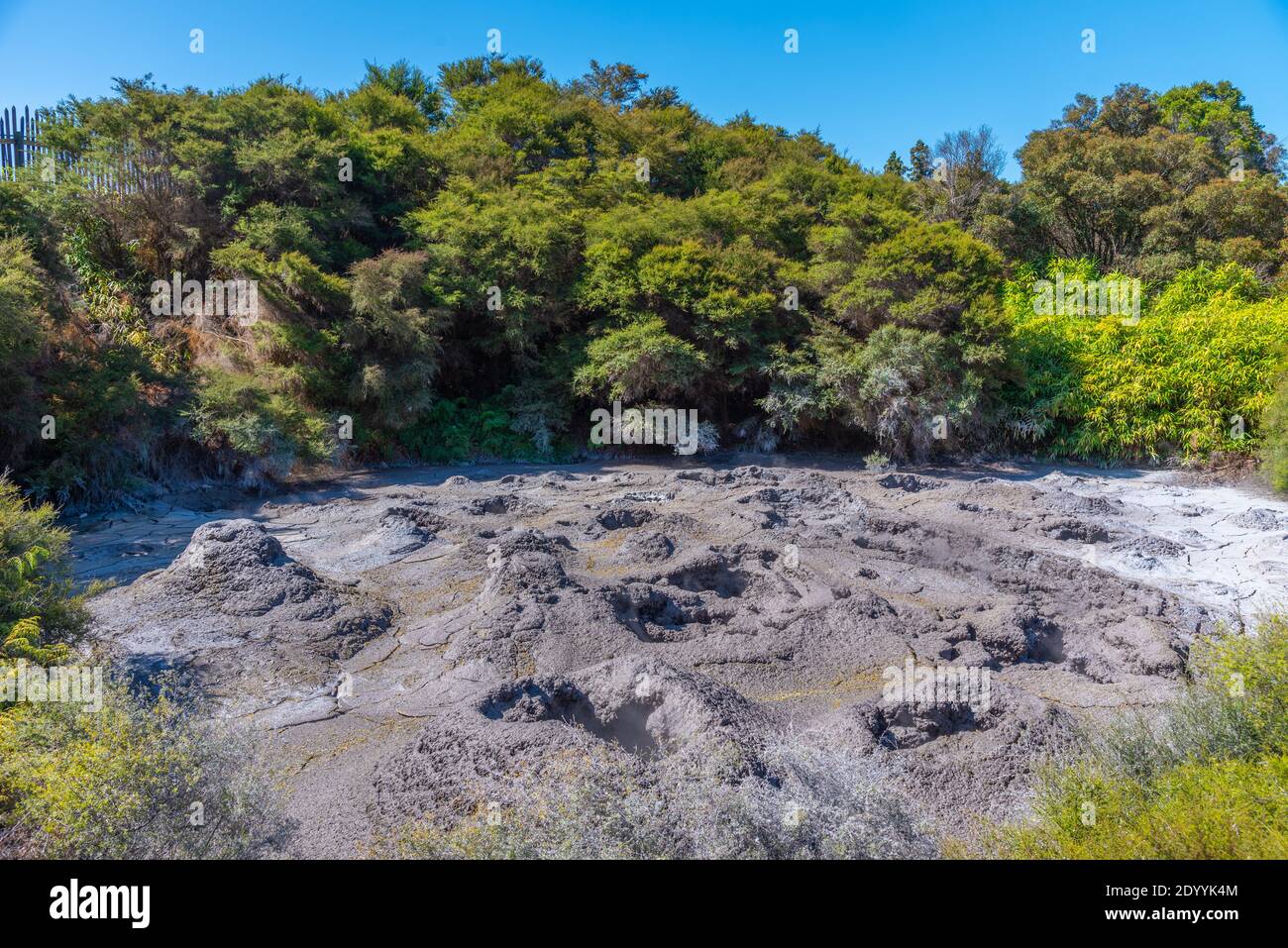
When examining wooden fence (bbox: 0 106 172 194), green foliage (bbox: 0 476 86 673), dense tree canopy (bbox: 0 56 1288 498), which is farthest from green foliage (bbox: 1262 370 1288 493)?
wooden fence (bbox: 0 106 172 194)

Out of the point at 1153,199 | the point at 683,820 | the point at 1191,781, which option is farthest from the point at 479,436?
the point at 1153,199

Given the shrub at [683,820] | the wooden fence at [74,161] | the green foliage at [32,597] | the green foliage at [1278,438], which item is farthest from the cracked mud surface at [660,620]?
the wooden fence at [74,161]

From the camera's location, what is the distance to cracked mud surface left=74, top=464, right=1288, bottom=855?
4.03m

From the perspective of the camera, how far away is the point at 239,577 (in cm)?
639

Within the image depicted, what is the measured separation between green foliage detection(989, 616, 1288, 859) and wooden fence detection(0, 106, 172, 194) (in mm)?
15116

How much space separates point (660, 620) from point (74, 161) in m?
13.5

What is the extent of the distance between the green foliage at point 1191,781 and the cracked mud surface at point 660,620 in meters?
0.54

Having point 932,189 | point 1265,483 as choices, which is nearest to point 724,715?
point 1265,483

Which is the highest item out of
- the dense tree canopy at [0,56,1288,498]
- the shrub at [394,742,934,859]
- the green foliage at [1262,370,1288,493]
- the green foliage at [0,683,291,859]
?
the dense tree canopy at [0,56,1288,498]

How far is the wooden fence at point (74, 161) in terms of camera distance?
Result: 12453 mm

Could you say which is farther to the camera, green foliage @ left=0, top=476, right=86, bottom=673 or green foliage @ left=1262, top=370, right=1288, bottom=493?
green foliage @ left=1262, top=370, right=1288, bottom=493

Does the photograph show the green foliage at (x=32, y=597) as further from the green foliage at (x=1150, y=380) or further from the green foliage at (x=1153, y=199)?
the green foliage at (x=1153, y=199)

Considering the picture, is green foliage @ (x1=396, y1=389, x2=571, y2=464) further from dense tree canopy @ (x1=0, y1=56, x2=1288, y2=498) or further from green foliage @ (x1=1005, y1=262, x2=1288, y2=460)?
green foliage @ (x1=1005, y1=262, x2=1288, y2=460)

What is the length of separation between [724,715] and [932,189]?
19.6m
